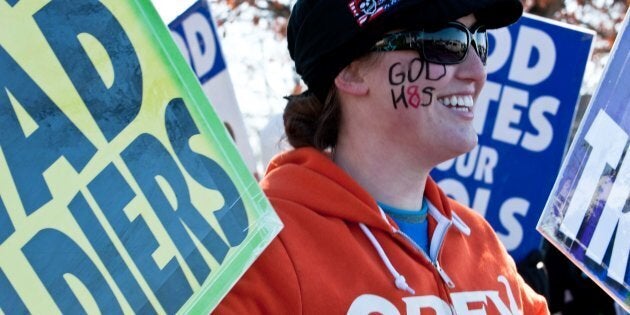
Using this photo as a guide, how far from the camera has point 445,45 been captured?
262 cm

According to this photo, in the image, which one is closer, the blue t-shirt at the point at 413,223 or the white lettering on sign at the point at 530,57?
the blue t-shirt at the point at 413,223

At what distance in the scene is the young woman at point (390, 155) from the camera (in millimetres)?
2459

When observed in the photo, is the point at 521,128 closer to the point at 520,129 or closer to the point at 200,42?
the point at 520,129

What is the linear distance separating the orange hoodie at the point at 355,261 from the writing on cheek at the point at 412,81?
24 cm

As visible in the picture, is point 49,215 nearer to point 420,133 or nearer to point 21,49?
point 21,49

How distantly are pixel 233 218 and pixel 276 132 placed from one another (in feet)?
12.5

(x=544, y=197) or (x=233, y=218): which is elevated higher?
(x=233, y=218)

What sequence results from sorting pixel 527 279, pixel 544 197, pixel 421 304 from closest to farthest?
pixel 421 304
pixel 527 279
pixel 544 197

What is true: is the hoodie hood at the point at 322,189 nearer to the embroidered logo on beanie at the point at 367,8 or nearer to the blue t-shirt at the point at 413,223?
the blue t-shirt at the point at 413,223

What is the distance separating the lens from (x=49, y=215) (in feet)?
5.32

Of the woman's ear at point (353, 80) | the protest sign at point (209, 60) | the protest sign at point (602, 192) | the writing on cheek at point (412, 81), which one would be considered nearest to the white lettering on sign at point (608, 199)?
the protest sign at point (602, 192)

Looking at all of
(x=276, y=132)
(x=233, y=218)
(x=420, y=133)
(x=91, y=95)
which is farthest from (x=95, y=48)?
(x=276, y=132)

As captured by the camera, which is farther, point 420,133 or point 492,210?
point 492,210

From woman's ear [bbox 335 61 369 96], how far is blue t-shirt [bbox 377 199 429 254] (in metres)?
0.30
